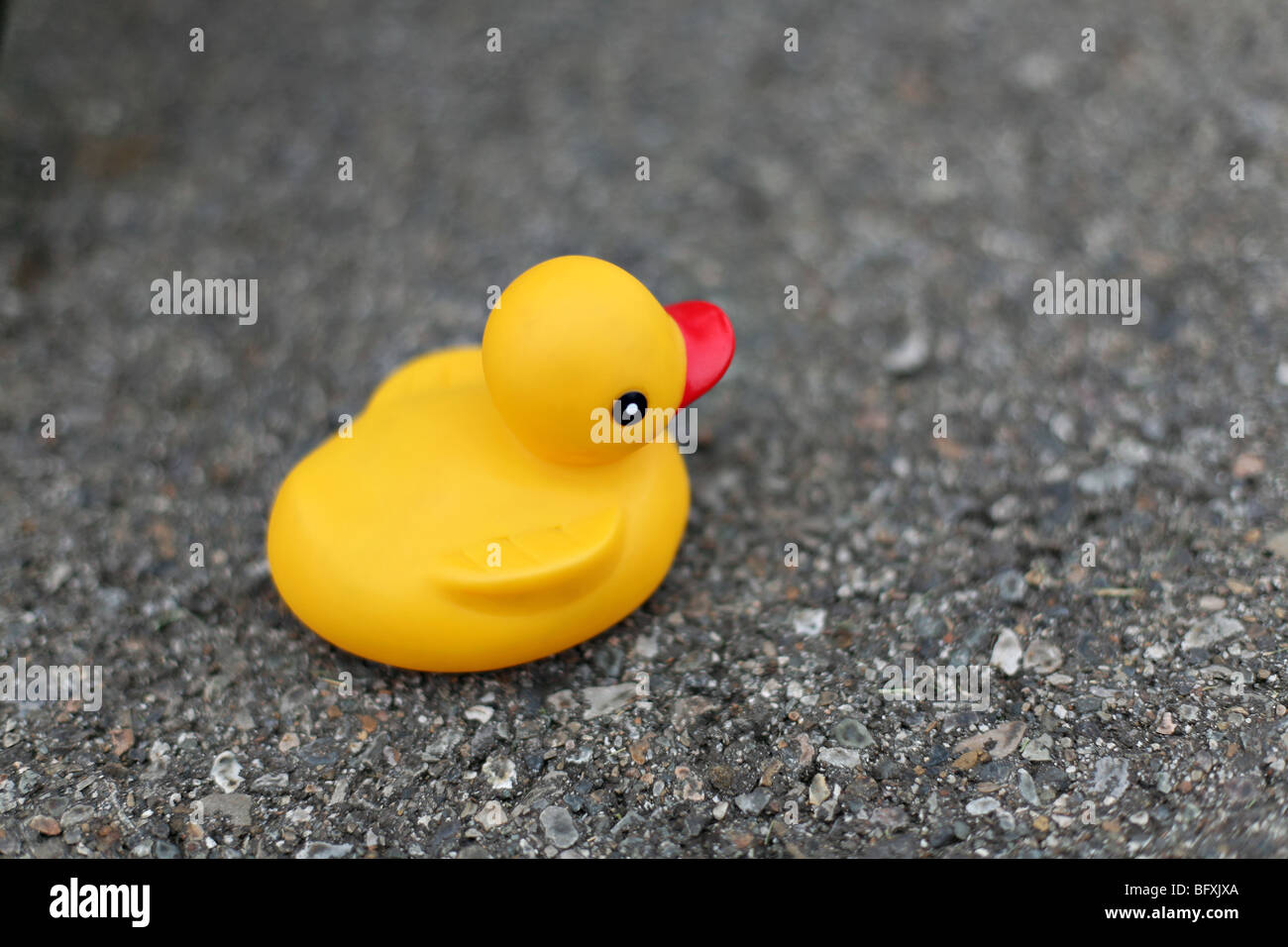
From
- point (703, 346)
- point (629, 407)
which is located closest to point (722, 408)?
point (703, 346)

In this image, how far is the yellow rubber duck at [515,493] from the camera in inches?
98.8

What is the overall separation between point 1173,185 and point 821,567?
252 centimetres

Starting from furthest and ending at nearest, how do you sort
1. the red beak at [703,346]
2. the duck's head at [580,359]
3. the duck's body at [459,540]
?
1. the red beak at [703,346]
2. the duck's body at [459,540]
3. the duck's head at [580,359]

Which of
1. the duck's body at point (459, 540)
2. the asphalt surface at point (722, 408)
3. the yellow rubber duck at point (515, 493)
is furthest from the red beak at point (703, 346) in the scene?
the asphalt surface at point (722, 408)

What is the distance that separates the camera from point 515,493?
271 centimetres

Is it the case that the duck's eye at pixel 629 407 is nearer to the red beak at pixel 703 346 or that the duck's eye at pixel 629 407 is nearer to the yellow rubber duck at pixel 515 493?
the yellow rubber duck at pixel 515 493

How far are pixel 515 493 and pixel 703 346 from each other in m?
0.60

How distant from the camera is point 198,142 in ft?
16.5

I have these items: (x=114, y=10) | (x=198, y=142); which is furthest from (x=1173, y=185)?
(x=114, y=10)

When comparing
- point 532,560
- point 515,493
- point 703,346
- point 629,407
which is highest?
point 703,346

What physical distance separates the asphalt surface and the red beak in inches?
28.8

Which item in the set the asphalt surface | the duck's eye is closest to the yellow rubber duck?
the duck's eye

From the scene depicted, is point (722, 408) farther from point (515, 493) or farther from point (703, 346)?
point (515, 493)
